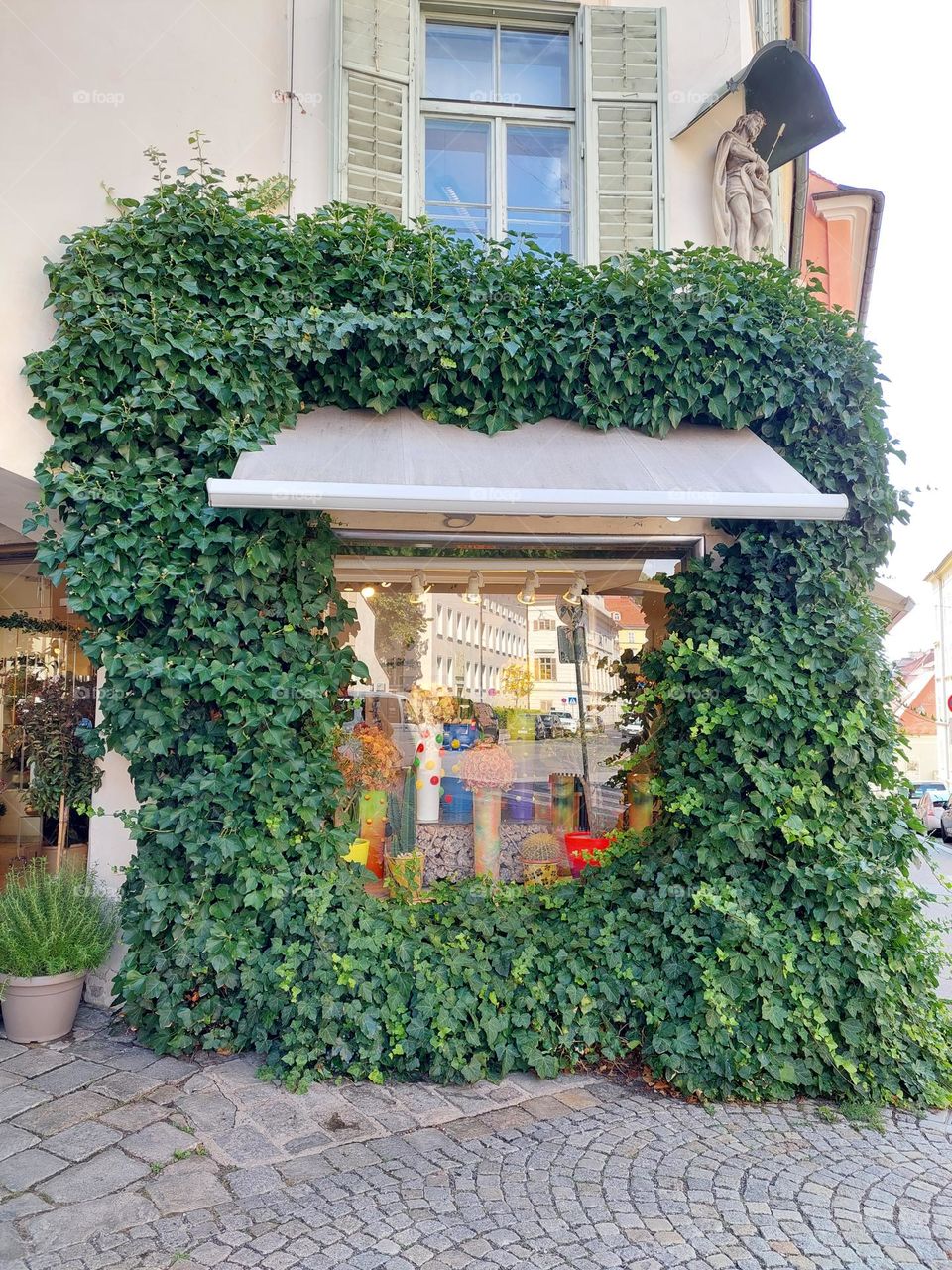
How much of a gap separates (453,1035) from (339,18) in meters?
6.77

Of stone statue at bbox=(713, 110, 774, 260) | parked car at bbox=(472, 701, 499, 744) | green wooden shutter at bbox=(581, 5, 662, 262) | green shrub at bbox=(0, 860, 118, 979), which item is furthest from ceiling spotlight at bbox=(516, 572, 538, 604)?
green shrub at bbox=(0, 860, 118, 979)

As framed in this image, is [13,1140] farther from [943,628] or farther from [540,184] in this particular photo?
[943,628]

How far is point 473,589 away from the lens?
6293 mm

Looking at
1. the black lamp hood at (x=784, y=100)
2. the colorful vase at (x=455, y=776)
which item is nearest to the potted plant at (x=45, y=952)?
the colorful vase at (x=455, y=776)

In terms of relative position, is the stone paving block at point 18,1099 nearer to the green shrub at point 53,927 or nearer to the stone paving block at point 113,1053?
the stone paving block at point 113,1053

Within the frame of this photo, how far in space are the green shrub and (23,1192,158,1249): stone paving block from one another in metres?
1.87

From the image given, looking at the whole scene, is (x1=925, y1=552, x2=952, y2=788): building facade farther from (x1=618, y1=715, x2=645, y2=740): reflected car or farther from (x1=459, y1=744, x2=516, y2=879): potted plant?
(x1=459, y1=744, x2=516, y2=879): potted plant

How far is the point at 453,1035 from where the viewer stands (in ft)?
16.3

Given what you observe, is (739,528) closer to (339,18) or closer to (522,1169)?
(522,1169)

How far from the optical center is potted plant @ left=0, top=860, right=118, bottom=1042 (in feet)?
17.2

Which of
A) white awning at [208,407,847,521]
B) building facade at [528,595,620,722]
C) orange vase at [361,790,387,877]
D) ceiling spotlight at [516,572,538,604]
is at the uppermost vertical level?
white awning at [208,407,847,521]

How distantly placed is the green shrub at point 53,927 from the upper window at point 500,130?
17.4 ft

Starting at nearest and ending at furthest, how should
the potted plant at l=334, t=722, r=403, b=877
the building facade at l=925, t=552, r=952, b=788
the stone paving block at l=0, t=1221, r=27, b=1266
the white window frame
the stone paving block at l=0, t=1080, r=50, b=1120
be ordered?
the stone paving block at l=0, t=1221, r=27, b=1266 < the stone paving block at l=0, t=1080, r=50, b=1120 < the potted plant at l=334, t=722, r=403, b=877 < the white window frame < the building facade at l=925, t=552, r=952, b=788

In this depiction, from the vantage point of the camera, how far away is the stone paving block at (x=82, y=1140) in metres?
4.08
